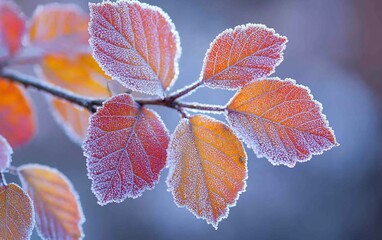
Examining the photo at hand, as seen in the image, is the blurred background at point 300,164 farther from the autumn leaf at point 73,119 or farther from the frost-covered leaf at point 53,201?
the frost-covered leaf at point 53,201

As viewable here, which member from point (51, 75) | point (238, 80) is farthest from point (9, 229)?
point (51, 75)

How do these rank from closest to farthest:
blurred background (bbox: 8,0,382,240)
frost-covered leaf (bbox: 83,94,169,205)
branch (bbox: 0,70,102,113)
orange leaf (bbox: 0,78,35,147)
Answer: frost-covered leaf (bbox: 83,94,169,205)
branch (bbox: 0,70,102,113)
orange leaf (bbox: 0,78,35,147)
blurred background (bbox: 8,0,382,240)

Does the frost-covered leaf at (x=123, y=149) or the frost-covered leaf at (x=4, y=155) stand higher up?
the frost-covered leaf at (x=4, y=155)

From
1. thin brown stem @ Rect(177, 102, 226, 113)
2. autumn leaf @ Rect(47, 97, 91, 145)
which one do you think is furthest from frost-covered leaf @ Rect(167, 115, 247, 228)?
autumn leaf @ Rect(47, 97, 91, 145)

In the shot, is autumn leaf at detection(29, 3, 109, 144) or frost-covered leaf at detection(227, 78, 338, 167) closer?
frost-covered leaf at detection(227, 78, 338, 167)

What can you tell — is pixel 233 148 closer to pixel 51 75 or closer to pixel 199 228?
pixel 51 75

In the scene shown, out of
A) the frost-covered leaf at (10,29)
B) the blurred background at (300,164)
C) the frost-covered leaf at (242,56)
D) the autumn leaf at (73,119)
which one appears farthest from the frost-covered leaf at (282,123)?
the blurred background at (300,164)

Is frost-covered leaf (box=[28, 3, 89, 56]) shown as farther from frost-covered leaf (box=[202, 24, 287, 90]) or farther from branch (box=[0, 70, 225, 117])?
frost-covered leaf (box=[202, 24, 287, 90])
